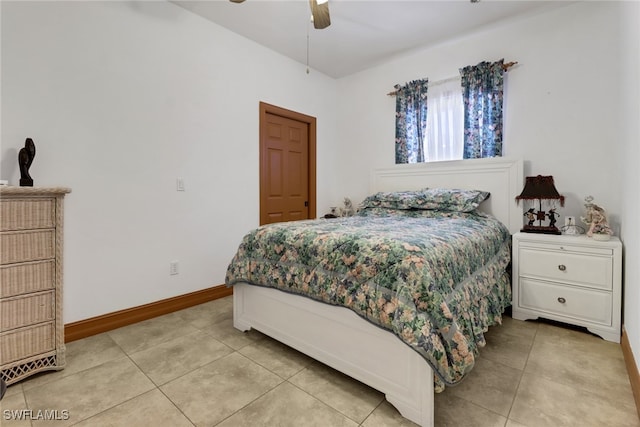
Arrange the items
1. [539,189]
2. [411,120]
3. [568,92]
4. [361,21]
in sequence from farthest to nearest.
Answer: [411,120] → [361,21] → [568,92] → [539,189]

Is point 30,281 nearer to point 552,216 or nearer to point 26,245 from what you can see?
point 26,245

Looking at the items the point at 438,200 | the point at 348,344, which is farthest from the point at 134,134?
the point at 438,200

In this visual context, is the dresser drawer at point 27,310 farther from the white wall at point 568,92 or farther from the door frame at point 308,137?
the white wall at point 568,92

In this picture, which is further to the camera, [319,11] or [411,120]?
[411,120]

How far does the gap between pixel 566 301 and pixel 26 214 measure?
3581 mm

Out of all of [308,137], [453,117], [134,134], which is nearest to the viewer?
[134,134]

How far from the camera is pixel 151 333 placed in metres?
2.26

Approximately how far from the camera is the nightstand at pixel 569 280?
6.85 ft

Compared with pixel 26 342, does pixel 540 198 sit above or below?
above

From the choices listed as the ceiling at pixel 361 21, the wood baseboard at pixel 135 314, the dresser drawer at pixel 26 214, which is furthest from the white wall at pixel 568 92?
the dresser drawer at pixel 26 214

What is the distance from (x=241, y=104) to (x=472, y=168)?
2513 mm

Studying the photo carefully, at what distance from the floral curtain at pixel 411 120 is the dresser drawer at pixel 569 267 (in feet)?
5.17

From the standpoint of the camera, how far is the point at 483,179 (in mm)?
3010

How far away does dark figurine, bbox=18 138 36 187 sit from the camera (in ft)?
5.90
